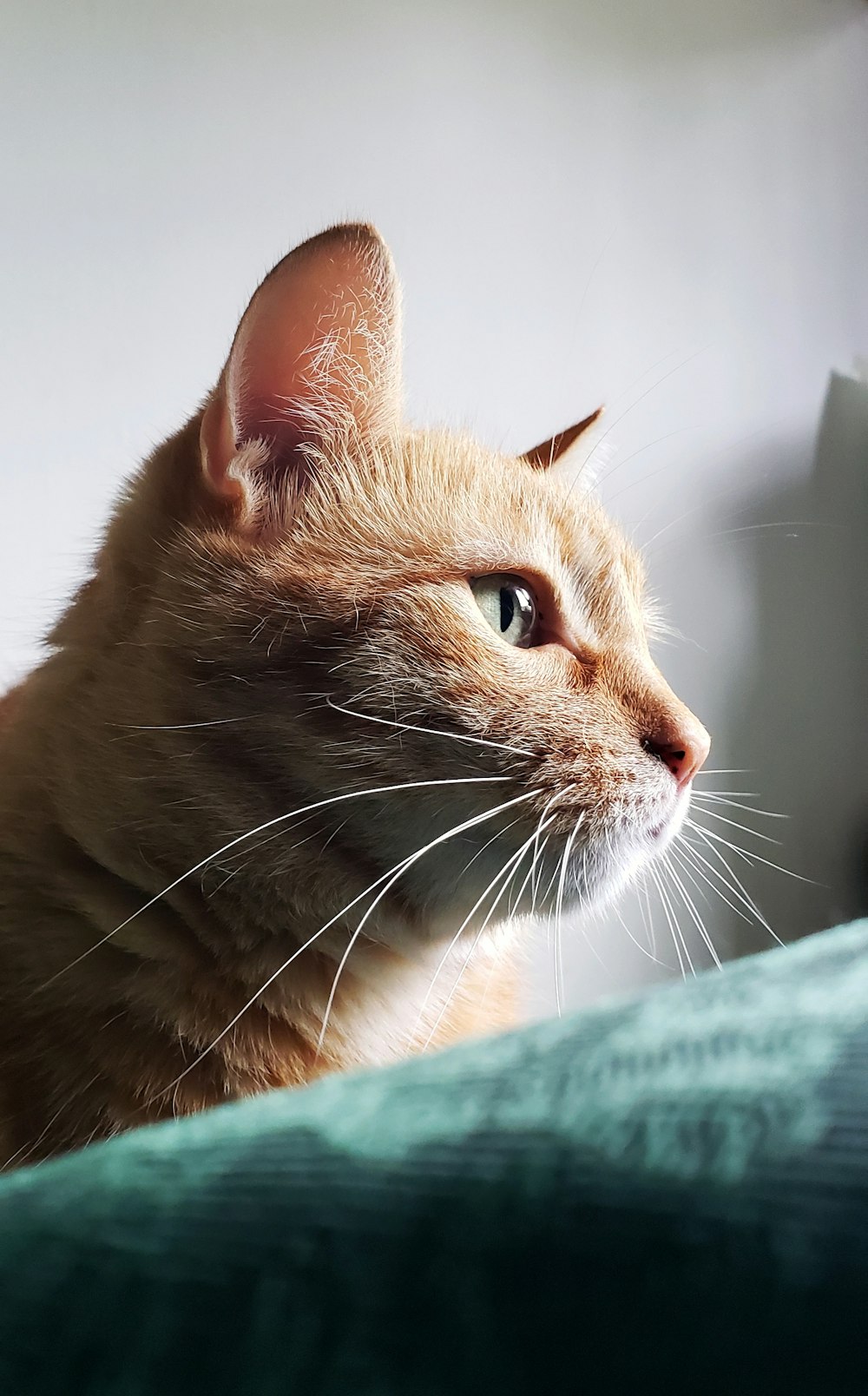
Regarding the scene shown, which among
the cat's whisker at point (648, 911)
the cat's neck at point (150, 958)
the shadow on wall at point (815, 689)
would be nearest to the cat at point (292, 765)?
the cat's neck at point (150, 958)

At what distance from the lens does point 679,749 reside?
721mm

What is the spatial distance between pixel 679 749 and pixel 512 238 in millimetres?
1359

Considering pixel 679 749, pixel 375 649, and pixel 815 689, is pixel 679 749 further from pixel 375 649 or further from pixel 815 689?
pixel 815 689

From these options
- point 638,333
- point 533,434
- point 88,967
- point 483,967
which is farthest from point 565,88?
point 88,967

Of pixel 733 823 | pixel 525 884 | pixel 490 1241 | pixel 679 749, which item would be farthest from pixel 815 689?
pixel 490 1241

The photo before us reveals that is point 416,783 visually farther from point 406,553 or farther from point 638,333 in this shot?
point 638,333

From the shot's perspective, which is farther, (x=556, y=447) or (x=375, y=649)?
(x=556, y=447)

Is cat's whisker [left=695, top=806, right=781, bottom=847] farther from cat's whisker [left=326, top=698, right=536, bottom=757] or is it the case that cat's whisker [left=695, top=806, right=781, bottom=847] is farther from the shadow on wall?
cat's whisker [left=326, top=698, right=536, bottom=757]

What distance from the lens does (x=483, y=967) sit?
0.82m

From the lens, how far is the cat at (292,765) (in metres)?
0.61

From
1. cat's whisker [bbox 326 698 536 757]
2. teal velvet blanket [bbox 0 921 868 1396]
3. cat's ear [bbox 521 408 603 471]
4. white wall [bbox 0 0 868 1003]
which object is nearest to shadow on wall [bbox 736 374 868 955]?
white wall [bbox 0 0 868 1003]

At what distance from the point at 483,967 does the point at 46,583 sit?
2.73 ft

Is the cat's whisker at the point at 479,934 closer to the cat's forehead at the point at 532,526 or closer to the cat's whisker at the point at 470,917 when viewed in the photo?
the cat's whisker at the point at 470,917

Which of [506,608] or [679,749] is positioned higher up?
[506,608]
